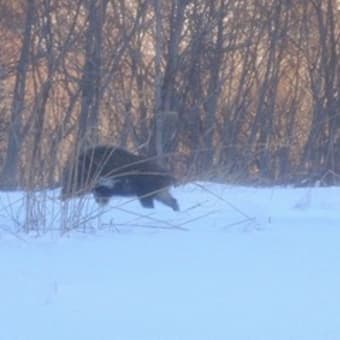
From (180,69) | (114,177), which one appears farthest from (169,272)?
(180,69)

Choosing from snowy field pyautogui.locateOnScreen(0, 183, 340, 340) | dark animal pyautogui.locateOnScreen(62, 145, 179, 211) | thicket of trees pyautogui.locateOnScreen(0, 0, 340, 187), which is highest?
thicket of trees pyautogui.locateOnScreen(0, 0, 340, 187)

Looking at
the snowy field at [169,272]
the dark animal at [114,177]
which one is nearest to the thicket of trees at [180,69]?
the dark animal at [114,177]

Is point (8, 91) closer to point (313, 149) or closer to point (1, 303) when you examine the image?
point (313, 149)

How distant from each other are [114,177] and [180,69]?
12.2m

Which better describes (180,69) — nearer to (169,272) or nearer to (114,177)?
(114,177)

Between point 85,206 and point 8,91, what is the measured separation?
16531mm

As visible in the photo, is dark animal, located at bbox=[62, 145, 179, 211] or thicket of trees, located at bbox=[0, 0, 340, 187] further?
thicket of trees, located at bbox=[0, 0, 340, 187]

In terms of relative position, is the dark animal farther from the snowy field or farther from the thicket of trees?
the thicket of trees

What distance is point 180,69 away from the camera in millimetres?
22922

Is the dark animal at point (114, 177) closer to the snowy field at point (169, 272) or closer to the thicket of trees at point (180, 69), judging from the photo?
the snowy field at point (169, 272)

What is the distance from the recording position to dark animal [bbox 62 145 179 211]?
368 inches

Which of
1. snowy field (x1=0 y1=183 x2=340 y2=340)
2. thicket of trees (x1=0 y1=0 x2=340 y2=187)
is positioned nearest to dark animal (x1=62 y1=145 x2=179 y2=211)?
snowy field (x1=0 y1=183 x2=340 y2=340)

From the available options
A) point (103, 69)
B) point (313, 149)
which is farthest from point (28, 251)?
point (313, 149)

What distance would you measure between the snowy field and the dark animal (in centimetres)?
21
